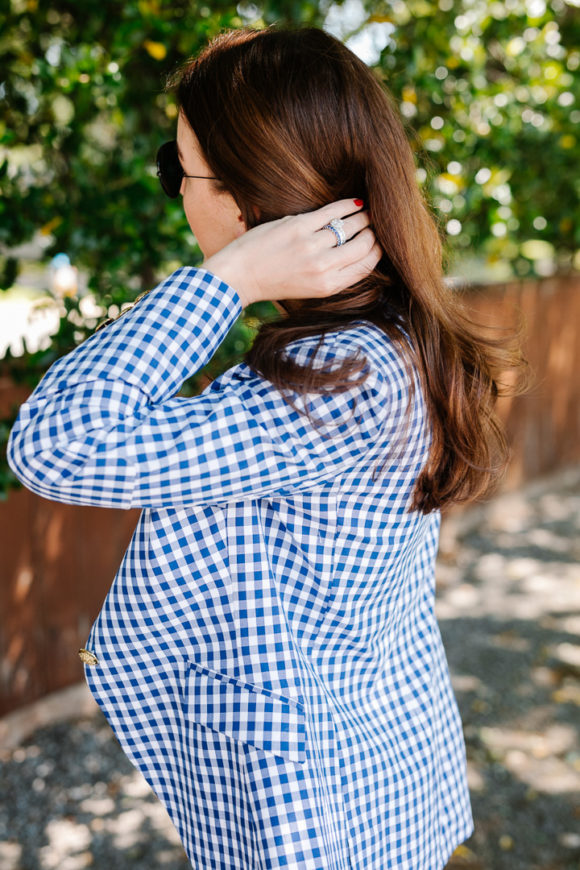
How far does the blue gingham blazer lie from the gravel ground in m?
1.87

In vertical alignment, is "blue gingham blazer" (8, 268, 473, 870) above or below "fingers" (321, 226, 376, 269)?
below

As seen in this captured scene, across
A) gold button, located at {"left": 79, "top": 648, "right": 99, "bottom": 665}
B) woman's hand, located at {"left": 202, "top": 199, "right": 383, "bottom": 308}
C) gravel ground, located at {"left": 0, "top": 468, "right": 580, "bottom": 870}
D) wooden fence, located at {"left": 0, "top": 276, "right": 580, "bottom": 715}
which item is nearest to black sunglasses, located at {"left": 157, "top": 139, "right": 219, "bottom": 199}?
woman's hand, located at {"left": 202, "top": 199, "right": 383, "bottom": 308}

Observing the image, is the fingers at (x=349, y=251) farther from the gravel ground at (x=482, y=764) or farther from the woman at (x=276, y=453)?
the gravel ground at (x=482, y=764)

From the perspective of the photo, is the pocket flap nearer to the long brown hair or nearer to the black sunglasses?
the long brown hair

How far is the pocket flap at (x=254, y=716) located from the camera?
4.24 feet

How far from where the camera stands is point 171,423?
3.84ft

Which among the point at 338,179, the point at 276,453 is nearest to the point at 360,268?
the point at 338,179

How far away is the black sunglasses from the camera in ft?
4.89

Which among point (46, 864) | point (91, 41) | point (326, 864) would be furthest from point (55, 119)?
point (46, 864)

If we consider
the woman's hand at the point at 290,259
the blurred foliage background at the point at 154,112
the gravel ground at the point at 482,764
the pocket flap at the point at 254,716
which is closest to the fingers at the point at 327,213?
the woman's hand at the point at 290,259

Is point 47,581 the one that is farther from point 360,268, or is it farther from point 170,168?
point 360,268

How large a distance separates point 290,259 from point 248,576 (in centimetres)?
52

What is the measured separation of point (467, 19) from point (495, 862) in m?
3.81

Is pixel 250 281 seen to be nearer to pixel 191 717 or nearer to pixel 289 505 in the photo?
pixel 289 505
